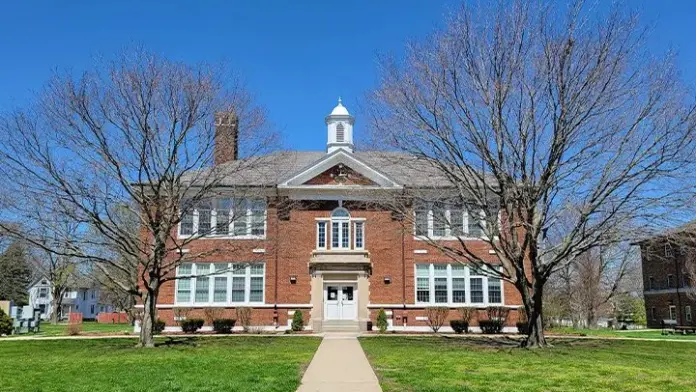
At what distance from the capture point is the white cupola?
107ft

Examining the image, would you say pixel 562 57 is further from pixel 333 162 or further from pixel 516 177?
pixel 333 162

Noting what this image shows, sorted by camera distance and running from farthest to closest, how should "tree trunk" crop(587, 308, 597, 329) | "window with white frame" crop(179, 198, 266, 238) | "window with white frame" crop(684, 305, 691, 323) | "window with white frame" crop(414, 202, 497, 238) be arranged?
"window with white frame" crop(684, 305, 691, 323) → "tree trunk" crop(587, 308, 597, 329) → "window with white frame" crop(179, 198, 266, 238) → "window with white frame" crop(414, 202, 497, 238)

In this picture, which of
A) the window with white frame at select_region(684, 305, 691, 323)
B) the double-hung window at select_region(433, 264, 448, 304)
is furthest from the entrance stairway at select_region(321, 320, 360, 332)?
the window with white frame at select_region(684, 305, 691, 323)

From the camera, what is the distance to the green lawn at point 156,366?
32.5 feet

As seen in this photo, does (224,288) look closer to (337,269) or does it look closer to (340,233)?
(337,269)

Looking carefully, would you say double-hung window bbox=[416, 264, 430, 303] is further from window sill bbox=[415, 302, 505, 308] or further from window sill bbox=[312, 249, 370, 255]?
window sill bbox=[312, 249, 370, 255]

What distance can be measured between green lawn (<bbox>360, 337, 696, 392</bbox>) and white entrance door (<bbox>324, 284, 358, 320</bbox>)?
869cm

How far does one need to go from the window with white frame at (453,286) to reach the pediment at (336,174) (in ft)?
16.3

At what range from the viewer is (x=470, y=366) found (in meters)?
12.9

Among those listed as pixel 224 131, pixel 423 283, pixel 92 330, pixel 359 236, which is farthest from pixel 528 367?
pixel 92 330

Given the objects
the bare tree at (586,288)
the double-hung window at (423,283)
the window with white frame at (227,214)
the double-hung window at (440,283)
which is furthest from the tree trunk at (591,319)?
the window with white frame at (227,214)

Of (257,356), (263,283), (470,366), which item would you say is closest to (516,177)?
(470,366)

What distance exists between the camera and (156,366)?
12750mm

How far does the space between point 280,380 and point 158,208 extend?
32.1 ft
